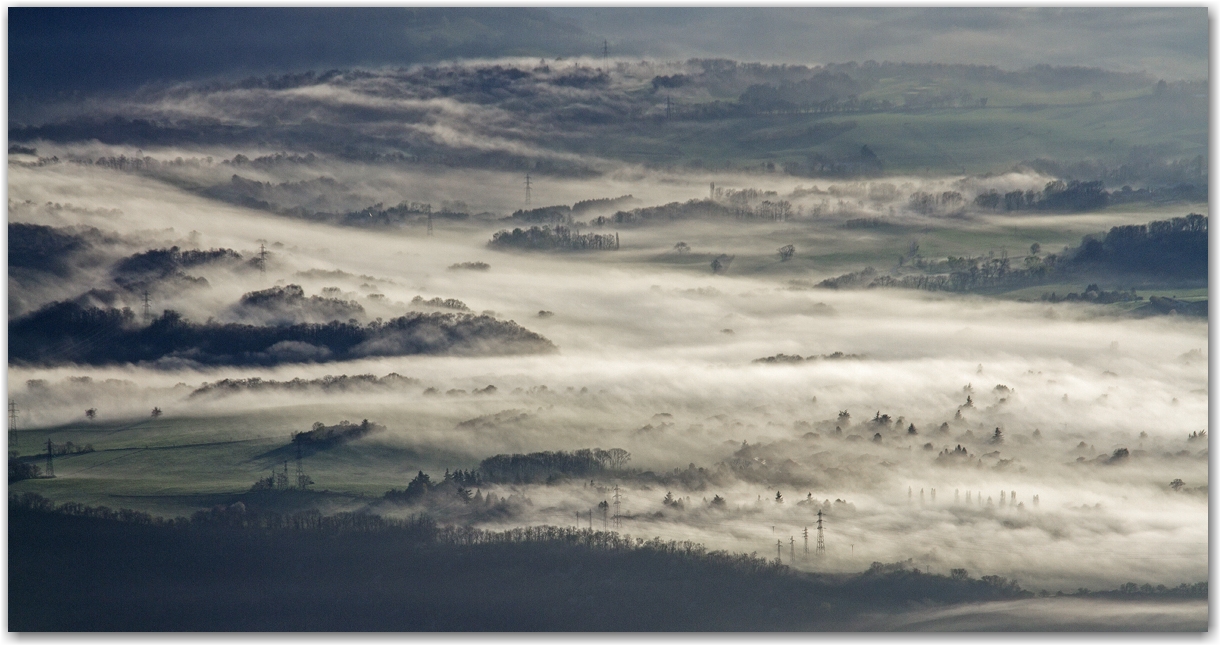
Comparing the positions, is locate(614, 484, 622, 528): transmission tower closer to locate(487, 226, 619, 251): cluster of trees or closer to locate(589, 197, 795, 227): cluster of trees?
locate(487, 226, 619, 251): cluster of trees

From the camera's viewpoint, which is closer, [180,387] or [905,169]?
[180,387]

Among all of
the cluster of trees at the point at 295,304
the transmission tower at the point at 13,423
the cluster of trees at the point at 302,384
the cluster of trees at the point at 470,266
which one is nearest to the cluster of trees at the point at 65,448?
the transmission tower at the point at 13,423

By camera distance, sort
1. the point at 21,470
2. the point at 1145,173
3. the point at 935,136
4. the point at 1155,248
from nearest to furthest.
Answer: the point at 21,470, the point at 1155,248, the point at 1145,173, the point at 935,136

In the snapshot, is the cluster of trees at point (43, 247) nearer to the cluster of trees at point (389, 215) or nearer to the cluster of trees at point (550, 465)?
the cluster of trees at point (389, 215)

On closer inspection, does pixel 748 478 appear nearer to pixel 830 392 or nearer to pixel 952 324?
pixel 830 392

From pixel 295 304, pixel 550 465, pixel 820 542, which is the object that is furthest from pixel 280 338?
pixel 820 542

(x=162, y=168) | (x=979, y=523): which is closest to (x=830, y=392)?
(x=979, y=523)

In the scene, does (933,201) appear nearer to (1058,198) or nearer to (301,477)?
(1058,198)
